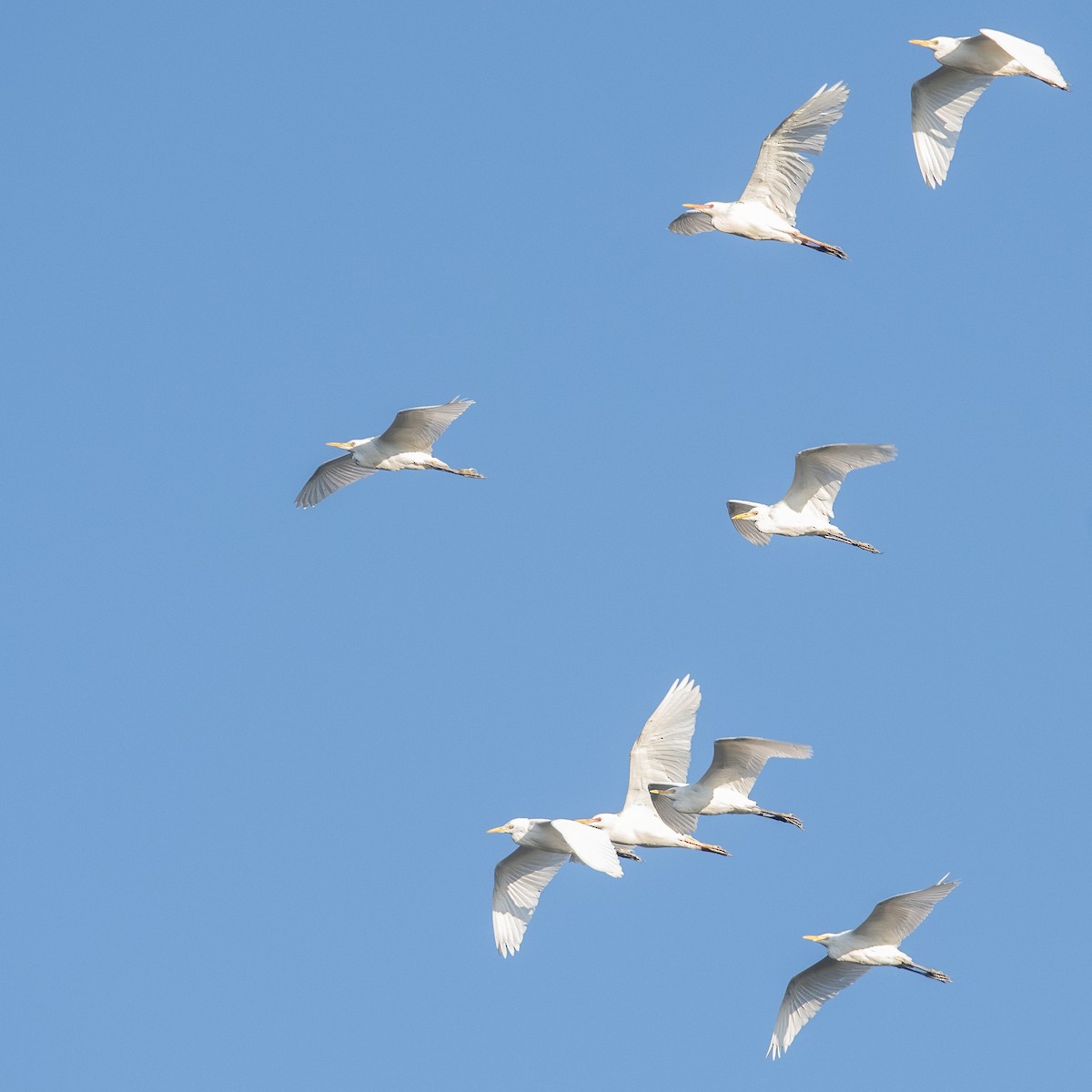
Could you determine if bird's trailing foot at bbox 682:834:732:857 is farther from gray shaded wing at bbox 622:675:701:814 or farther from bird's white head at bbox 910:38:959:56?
bird's white head at bbox 910:38:959:56

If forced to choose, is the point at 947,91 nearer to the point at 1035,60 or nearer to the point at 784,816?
the point at 1035,60

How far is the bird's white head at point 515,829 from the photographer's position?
28.0 m

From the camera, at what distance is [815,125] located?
94.4 ft

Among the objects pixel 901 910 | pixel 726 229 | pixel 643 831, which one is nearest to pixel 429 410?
pixel 726 229

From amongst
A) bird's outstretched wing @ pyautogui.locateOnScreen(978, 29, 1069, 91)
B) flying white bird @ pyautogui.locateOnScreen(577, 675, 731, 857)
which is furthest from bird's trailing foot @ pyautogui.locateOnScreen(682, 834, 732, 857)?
bird's outstretched wing @ pyautogui.locateOnScreen(978, 29, 1069, 91)

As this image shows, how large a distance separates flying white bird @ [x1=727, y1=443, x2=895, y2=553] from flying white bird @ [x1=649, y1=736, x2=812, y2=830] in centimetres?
387

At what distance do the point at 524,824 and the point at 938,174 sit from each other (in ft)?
33.9

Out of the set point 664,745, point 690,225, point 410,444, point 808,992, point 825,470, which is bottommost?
point 808,992

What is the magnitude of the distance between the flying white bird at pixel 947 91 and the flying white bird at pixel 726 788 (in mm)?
8126

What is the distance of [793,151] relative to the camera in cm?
2922

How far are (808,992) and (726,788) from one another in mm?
3025

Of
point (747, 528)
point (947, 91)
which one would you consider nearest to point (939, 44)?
point (947, 91)

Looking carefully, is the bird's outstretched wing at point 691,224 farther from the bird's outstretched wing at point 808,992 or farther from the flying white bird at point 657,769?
the bird's outstretched wing at point 808,992

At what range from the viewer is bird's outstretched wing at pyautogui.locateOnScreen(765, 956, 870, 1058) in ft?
95.0
